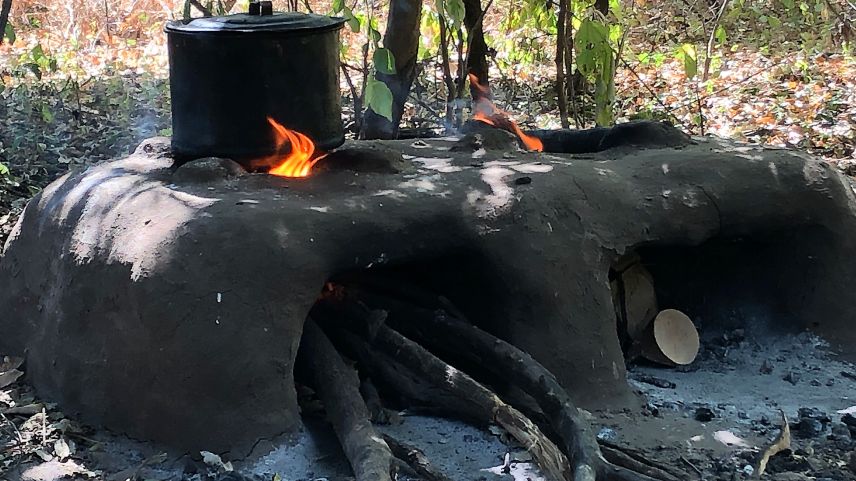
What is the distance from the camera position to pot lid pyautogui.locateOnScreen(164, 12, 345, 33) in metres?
4.15

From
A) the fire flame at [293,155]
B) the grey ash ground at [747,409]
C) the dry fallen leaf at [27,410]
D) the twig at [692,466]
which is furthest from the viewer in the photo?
the fire flame at [293,155]

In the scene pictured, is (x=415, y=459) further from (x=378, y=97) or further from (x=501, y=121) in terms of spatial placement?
(x=501, y=121)

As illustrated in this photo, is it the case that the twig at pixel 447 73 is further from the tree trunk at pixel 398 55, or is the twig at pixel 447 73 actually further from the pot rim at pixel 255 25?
the pot rim at pixel 255 25

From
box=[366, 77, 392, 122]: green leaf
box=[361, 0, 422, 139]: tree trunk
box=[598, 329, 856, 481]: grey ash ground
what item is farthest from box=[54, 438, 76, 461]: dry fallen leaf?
box=[361, 0, 422, 139]: tree trunk

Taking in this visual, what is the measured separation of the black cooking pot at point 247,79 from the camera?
419 centimetres

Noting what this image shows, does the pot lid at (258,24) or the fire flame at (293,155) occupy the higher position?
the pot lid at (258,24)

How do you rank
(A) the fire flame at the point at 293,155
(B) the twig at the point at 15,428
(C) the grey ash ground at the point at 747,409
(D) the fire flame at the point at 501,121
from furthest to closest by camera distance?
(D) the fire flame at the point at 501,121
(A) the fire flame at the point at 293,155
(B) the twig at the point at 15,428
(C) the grey ash ground at the point at 747,409

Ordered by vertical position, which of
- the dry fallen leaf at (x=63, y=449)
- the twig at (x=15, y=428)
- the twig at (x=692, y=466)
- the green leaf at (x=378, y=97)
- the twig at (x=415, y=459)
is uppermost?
the green leaf at (x=378, y=97)

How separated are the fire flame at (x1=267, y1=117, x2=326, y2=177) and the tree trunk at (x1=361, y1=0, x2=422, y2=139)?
2.00 metres

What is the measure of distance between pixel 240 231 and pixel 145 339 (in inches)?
19.9

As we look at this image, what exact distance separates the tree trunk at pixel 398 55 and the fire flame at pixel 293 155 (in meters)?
2.00

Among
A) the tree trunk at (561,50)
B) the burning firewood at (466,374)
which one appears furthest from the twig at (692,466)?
the tree trunk at (561,50)

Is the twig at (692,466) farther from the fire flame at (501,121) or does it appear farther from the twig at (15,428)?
the twig at (15,428)

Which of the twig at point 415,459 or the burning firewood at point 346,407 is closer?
the burning firewood at point 346,407
